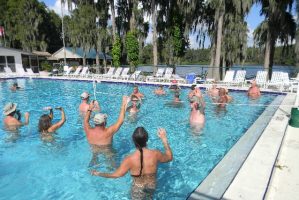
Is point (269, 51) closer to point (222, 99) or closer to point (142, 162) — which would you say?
point (222, 99)

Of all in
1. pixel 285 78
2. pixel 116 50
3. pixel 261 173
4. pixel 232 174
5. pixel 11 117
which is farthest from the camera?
pixel 116 50

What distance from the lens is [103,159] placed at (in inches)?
211

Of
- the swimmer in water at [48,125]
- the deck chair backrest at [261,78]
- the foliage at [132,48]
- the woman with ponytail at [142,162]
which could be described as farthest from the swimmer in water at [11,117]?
the foliage at [132,48]

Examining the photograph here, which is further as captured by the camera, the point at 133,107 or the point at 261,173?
the point at 133,107

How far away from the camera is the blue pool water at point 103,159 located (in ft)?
15.5

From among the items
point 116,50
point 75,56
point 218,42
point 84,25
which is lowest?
point 75,56

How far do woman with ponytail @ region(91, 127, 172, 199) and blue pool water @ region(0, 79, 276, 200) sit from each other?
730mm

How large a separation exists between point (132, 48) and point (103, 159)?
758 inches

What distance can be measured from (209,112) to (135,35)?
1617 centimetres

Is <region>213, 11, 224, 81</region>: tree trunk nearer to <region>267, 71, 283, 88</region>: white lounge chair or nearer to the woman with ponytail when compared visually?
<region>267, 71, 283, 88</region>: white lounge chair

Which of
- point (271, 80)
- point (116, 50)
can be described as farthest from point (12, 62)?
point (271, 80)

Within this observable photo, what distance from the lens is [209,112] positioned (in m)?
9.71

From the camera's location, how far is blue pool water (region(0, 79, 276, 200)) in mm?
4730

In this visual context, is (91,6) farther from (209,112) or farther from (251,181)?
(251,181)
